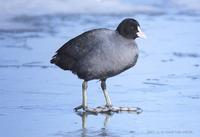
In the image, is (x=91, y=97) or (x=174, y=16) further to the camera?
(x=174, y=16)

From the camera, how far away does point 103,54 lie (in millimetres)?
9141

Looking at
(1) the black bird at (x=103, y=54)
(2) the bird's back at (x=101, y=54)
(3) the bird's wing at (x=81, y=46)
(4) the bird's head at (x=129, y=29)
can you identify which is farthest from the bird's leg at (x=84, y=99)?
(4) the bird's head at (x=129, y=29)

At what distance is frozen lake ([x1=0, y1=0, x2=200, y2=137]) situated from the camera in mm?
8000

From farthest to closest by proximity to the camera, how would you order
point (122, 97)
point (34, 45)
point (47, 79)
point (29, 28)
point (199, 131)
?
point (29, 28)
point (34, 45)
point (47, 79)
point (122, 97)
point (199, 131)

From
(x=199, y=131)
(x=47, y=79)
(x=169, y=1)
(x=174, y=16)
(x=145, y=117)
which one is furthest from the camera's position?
(x=169, y=1)

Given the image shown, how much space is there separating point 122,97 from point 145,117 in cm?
119

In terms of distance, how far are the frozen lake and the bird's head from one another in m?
0.71

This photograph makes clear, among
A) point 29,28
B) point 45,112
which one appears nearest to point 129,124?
point 45,112

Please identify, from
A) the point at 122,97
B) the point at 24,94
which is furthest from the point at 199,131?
the point at 24,94

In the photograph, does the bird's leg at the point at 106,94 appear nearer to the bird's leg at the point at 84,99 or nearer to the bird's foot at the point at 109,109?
the bird's foot at the point at 109,109

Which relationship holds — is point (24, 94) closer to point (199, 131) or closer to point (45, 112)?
point (45, 112)

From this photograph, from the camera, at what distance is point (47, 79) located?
10.7 metres

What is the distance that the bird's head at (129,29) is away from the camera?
9.48 m

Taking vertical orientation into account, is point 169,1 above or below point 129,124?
above
